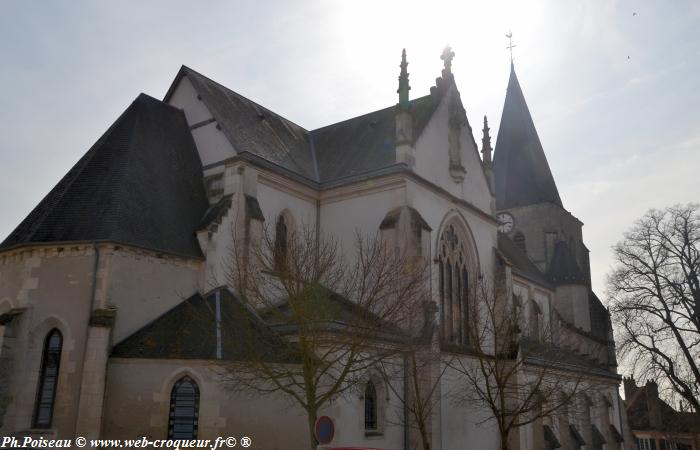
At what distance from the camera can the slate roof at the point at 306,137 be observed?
23141 millimetres

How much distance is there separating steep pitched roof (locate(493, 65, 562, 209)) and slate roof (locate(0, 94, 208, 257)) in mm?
27731

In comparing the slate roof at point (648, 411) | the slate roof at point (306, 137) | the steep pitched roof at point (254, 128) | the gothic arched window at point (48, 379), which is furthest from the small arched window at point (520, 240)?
the gothic arched window at point (48, 379)

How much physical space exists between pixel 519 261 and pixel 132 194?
84.8 ft

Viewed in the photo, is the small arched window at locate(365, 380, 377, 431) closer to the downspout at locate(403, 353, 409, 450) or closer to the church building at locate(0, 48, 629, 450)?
the church building at locate(0, 48, 629, 450)

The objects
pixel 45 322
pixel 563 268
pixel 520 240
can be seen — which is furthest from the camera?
pixel 520 240

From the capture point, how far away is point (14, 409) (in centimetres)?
1634

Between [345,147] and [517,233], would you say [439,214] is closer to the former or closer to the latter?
[345,147]

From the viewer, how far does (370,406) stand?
1892cm

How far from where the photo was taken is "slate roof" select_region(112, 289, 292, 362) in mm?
15703

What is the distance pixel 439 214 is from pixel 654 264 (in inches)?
377

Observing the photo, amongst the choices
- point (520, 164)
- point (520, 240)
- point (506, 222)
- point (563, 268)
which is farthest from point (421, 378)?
point (520, 164)

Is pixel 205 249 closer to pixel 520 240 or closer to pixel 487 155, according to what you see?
pixel 487 155

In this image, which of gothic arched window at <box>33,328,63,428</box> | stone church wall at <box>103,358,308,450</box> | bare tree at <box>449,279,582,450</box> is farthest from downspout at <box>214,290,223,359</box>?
bare tree at <box>449,279,582,450</box>

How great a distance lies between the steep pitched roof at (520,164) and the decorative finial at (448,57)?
63.5 feet
